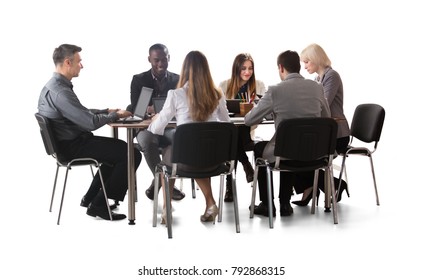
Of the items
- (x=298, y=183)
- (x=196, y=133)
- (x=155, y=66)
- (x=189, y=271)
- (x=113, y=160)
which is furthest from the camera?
(x=155, y=66)

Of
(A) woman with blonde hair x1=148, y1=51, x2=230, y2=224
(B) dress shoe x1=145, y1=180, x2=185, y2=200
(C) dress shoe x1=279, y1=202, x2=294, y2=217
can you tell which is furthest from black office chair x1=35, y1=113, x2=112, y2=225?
(C) dress shoe x1=279, y1=202, x2=294, y2=217

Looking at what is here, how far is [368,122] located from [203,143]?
193 cm

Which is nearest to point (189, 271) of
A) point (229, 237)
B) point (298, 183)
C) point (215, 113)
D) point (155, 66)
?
point (229, 237)

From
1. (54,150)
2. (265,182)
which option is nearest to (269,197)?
(265,182)

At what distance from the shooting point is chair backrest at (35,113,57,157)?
5457 mm

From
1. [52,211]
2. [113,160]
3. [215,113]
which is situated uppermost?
[215,113]

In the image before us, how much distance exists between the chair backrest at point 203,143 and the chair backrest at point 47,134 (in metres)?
1.07

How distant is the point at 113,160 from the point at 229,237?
3.70ft

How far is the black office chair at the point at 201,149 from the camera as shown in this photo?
16.0ft

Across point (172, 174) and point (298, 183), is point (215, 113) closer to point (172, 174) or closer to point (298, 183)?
point (172, 174)

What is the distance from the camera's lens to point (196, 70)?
514cm

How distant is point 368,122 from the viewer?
6.28 meters

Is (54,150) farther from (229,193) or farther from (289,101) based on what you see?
(289,101)

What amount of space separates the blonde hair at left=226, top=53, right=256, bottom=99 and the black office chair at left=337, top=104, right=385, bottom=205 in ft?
3.12
